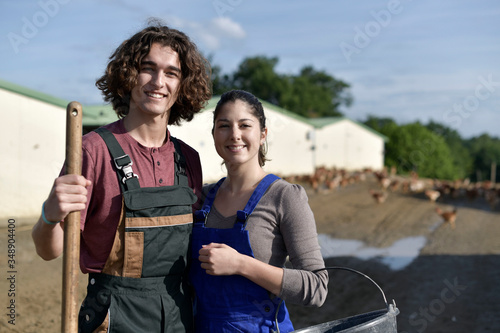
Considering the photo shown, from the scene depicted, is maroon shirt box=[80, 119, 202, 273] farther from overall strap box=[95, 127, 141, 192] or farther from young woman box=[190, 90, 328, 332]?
young woman box=[190, 90, 328, 332]

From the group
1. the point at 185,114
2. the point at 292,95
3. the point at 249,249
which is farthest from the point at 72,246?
the point at 292,95

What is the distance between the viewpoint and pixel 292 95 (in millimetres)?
54531

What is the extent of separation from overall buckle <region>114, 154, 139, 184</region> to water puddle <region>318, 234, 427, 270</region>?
8.28 metres

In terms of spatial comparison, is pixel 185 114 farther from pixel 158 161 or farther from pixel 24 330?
pixel 24 330

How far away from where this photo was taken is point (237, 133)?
2.13 m

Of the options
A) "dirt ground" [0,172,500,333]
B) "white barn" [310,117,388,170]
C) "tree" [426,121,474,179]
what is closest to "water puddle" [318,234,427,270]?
"dirt ground" [0,172,500,333]

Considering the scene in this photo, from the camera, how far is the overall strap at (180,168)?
214 centimetres

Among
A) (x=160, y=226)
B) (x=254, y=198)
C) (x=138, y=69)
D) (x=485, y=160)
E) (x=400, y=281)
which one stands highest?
(x=485, y=160)

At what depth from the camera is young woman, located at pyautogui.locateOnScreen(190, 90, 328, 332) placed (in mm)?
1889

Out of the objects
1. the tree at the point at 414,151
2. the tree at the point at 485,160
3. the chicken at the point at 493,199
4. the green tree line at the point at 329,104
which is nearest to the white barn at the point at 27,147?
the chicken at the point at 493,199

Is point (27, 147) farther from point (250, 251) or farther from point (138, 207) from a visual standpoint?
point (250, 251)

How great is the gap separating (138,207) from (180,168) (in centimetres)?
34

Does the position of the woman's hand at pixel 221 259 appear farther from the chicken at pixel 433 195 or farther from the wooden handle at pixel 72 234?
the chicken at pixel 433 195

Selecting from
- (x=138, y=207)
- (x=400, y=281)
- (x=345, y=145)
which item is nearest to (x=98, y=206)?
(x=138, y=207)
